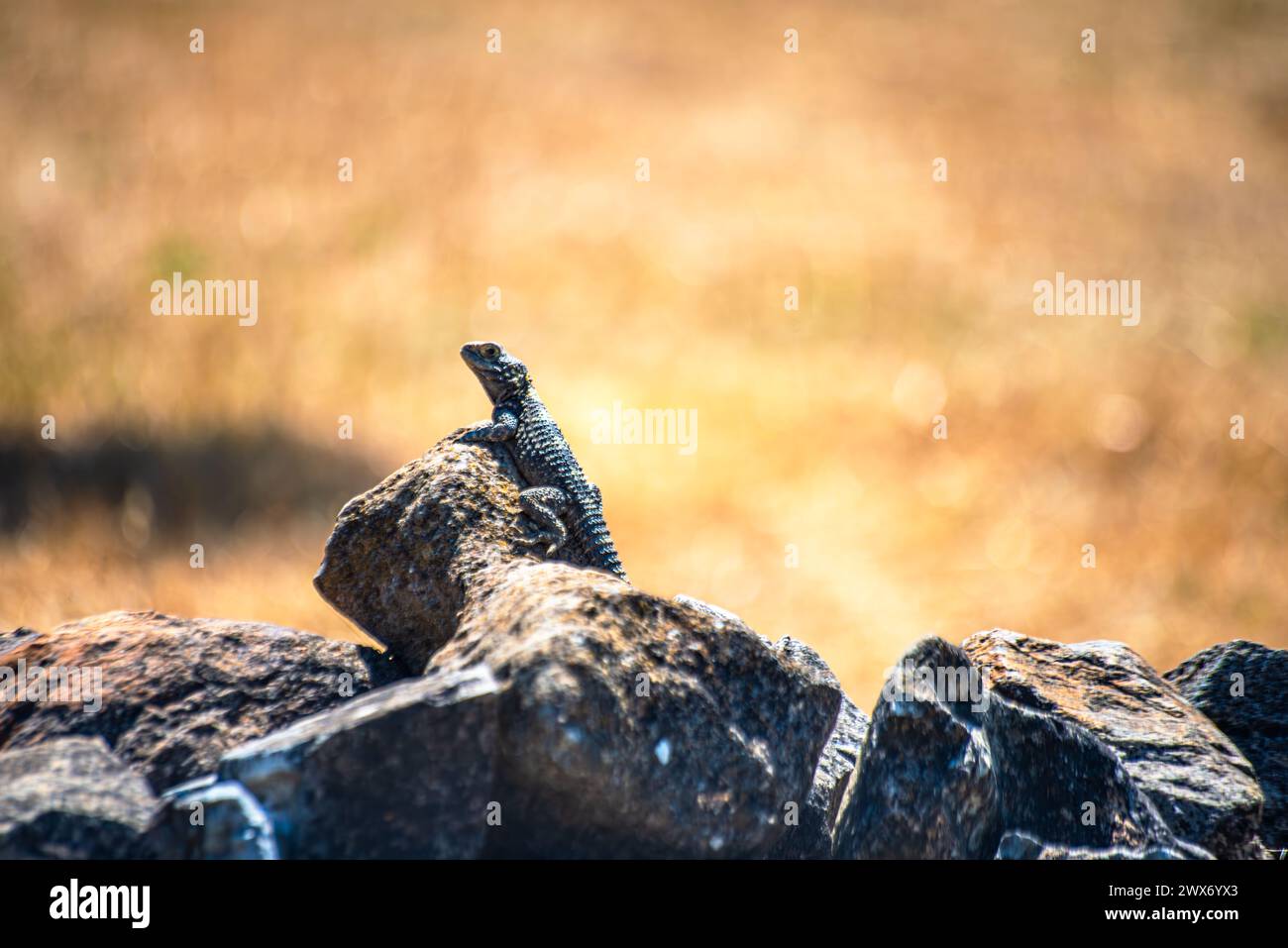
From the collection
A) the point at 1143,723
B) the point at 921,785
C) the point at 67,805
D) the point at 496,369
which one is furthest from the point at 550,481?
the point at 1143,723

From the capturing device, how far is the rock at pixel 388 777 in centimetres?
461

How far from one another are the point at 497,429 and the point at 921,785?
3.15 m

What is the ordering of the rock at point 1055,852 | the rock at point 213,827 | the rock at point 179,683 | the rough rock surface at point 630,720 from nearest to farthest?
the rock at point 213,827 < the rough rock surface at point 630,720 < the rock at point 1055,852 < the rock at point 179,683

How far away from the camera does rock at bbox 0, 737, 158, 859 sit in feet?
15.0

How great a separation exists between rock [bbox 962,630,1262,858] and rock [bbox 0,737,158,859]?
13.0 ft

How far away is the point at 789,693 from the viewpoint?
5.55 m

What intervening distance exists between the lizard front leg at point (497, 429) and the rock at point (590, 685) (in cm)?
60

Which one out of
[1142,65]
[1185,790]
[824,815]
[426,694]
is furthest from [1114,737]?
[1142,65]

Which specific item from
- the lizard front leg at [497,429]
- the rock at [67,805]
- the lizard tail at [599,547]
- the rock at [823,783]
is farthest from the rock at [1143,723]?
the rock at [67,805]

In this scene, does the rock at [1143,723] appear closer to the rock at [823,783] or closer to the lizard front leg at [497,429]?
the rock at [823,783]

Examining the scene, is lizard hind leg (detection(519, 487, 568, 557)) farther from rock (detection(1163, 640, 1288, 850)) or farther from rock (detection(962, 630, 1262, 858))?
rock (detection(1163, 640, 1288, 850))

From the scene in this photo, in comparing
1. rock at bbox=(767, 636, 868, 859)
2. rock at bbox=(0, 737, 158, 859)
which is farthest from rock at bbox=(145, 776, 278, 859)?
rock at bbox=(767, 636, 868, 859)

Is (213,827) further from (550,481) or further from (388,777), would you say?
(550,481)

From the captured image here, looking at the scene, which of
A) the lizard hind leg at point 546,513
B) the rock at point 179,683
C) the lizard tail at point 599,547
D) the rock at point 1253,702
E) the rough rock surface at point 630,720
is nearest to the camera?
the rough rock surface at point 630,720
